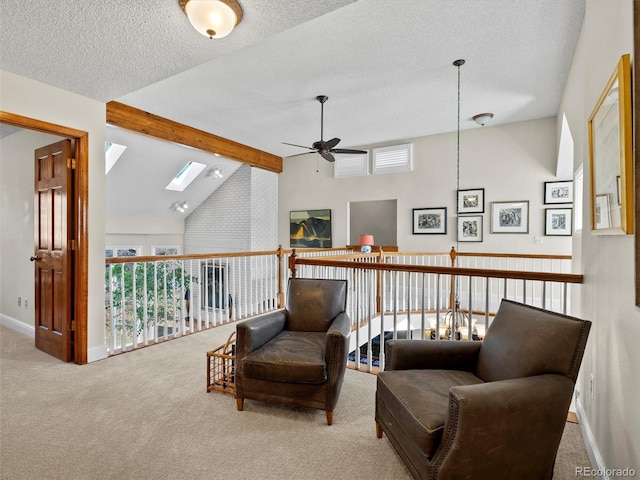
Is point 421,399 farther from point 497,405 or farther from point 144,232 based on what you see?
point 144,232

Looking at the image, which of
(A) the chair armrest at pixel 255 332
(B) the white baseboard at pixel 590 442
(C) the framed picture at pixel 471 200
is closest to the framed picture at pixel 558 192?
(C) the framed picture at pixel 471 200

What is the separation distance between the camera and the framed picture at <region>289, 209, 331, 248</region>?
7.34 meters

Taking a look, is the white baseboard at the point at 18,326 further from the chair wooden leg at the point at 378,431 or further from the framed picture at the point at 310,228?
the framed picture at the point at 310,228

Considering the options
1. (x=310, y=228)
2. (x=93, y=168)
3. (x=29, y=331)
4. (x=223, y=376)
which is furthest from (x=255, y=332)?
(x=310, y=228)

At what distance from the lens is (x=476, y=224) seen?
5.82 metres

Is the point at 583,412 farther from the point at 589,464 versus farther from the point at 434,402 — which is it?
the point at 434,402

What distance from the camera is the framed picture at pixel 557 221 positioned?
5145 millimetres

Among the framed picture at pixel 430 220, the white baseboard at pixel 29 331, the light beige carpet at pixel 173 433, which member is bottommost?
the light beige carpet at pixel 173 433

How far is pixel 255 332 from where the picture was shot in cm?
235

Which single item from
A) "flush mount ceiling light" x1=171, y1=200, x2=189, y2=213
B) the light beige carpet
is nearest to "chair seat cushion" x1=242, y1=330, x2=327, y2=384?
the light beige carpet

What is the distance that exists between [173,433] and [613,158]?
2.71m

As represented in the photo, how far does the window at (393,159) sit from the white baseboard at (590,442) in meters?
4.81

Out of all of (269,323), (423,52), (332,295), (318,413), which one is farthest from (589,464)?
(423,52)

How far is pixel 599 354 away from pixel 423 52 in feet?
9.53
